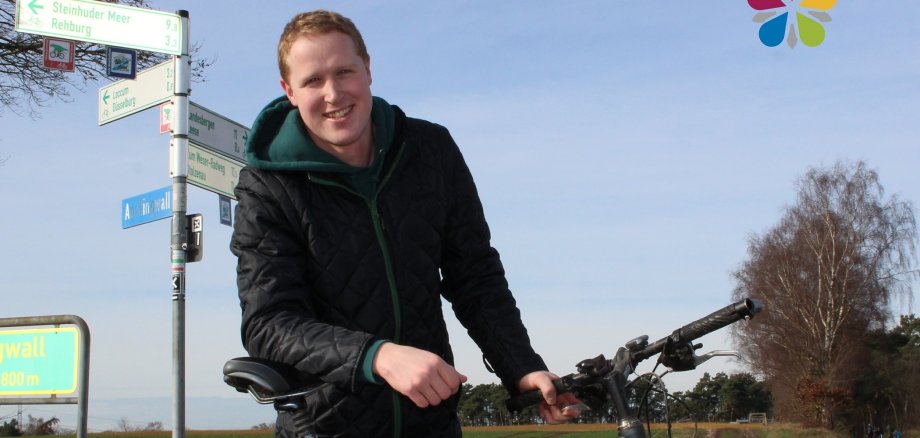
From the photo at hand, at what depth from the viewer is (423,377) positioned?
1982 millimetres

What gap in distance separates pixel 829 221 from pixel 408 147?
53610 mm

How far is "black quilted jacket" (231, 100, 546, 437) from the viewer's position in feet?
8.21

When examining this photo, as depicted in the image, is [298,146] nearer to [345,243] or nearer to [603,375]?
[345,243]

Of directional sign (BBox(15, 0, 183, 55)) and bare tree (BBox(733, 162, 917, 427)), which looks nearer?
directional sign (BBox(15, 0, 183, 55))

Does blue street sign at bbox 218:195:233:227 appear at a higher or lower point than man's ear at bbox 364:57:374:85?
higher

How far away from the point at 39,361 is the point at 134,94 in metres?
3.61

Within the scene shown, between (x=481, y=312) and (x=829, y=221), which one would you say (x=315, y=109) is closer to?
(x=481, y=312)

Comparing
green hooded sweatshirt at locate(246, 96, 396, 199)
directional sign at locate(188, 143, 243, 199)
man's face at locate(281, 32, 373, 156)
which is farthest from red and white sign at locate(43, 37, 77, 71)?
man's face at locate(281, 32, 373, 156)

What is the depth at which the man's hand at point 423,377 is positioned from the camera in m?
1.98

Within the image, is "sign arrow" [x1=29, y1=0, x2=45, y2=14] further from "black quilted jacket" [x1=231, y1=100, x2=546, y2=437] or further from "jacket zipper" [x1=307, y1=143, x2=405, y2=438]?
"jacket zipper" [x1=307, y1=143, x2=405, y2=438]

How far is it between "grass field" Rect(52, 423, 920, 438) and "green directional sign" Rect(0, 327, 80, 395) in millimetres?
3204

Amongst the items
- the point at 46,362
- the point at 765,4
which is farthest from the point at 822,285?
the point at 46,362

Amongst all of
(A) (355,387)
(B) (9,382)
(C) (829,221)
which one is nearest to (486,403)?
(A) (355,387)

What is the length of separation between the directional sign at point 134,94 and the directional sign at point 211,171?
2.05ft
